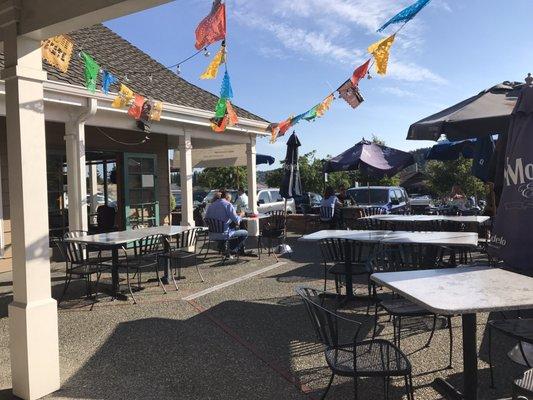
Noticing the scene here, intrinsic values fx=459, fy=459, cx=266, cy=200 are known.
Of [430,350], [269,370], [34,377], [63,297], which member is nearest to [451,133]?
[430,350]

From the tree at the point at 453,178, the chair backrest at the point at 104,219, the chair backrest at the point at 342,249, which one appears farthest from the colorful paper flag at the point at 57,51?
the tree at the point at 453,178

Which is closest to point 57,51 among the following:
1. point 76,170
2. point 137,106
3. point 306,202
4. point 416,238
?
point 137,106

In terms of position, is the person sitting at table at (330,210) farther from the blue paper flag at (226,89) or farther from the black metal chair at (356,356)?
the black metal chair at (356,356)

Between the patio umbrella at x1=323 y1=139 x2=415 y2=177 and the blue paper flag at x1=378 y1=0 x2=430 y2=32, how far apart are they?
17.4ft

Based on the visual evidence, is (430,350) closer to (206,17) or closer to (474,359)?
(474,359)

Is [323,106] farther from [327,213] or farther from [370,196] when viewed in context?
[370,196]

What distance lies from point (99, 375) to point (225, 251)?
5.70 metres

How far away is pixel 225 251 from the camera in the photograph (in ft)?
31.3

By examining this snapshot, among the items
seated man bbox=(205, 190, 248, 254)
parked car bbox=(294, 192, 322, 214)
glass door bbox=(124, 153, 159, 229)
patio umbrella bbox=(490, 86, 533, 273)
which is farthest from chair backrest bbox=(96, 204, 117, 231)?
parked car bbox=(294, 192, 322, 214)

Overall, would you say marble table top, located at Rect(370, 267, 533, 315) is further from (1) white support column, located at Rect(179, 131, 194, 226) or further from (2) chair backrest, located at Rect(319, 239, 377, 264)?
(1) white support column, located at Rect(179, 131, 194, 226)

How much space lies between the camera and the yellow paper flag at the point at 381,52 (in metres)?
6.47

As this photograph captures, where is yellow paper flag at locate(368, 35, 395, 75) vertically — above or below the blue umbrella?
above

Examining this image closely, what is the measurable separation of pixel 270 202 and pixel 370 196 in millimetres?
4654

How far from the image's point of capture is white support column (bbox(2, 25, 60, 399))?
3492mm
